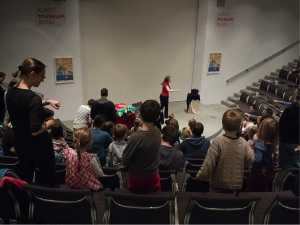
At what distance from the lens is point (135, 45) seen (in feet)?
28.5

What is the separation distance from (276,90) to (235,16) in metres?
2.88

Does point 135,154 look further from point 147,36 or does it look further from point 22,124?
point 147,36

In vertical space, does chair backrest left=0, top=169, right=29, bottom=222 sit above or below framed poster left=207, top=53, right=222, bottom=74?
below

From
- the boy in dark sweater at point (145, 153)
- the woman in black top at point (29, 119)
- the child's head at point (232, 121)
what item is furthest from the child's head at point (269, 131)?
the woman in black top at point (29, 119)

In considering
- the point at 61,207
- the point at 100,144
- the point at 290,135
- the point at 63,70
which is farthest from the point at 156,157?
the point at 63,70

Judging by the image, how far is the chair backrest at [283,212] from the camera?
88.0 inches

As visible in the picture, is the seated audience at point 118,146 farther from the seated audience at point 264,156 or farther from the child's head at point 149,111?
the seated audience at point 264,156

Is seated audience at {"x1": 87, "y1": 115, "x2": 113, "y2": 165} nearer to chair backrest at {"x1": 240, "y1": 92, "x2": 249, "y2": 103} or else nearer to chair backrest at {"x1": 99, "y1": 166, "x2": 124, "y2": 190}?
chair backrest at {"x1": 99, "y1": 166, "x2": 124, "y2": 190}

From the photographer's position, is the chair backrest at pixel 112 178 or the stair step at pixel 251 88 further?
A: the stair step at pixel 251 88

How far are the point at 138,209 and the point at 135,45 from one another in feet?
23.5

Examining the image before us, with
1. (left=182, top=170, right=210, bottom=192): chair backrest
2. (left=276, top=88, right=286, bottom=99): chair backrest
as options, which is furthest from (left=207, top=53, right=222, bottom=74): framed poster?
(left=182, top=170, right=210, bottom=192): chair backrest

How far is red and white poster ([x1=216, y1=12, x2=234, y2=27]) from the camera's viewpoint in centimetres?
899

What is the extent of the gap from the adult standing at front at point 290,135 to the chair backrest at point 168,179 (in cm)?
164

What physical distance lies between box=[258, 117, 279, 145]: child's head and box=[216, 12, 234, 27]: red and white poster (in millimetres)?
7011
